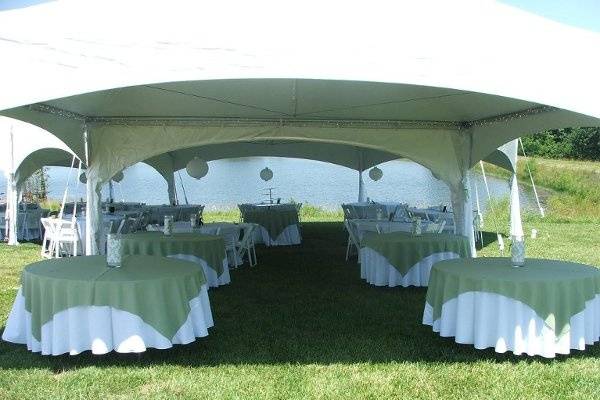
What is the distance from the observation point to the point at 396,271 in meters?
6.59

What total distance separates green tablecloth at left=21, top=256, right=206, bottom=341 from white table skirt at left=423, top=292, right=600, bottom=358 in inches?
73.8

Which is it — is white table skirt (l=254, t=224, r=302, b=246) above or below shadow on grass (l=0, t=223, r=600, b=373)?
above

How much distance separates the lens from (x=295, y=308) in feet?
18.6

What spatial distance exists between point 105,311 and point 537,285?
275 cm

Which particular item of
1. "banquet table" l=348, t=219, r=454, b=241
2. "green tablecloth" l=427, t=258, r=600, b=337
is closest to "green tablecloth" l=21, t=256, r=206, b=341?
"green tablecloth" l=427, t=258, r=600, b=337

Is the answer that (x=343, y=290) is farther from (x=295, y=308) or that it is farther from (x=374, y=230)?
(x=374, y=230)

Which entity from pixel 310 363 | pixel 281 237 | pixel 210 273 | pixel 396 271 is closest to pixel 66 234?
→ pixel 210 273

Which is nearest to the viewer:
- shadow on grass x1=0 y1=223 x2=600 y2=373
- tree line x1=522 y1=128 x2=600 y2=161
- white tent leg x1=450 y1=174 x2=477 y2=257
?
shadow on grass x1=0 y1=223 x2=600 y2=373

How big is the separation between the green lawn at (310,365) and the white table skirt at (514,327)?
0.38 ft

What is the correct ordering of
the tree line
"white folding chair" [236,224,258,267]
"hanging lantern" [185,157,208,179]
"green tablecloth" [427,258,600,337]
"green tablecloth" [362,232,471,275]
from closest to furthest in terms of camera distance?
"green tablecloth" [427,258,600,337]
"green tablecloth" [362,232,471,275]
"white folding chair" [236,224,258,267]
"hanging lantern" [185,157,208,179]
the tree line

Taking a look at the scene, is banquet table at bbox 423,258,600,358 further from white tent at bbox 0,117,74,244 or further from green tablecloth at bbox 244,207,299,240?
white tent at bbox 0,117,74,244

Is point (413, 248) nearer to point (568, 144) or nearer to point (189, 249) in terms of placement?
point (189, 249)

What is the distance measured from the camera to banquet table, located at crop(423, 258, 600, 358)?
393cm

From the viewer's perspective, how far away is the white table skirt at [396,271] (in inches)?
257
